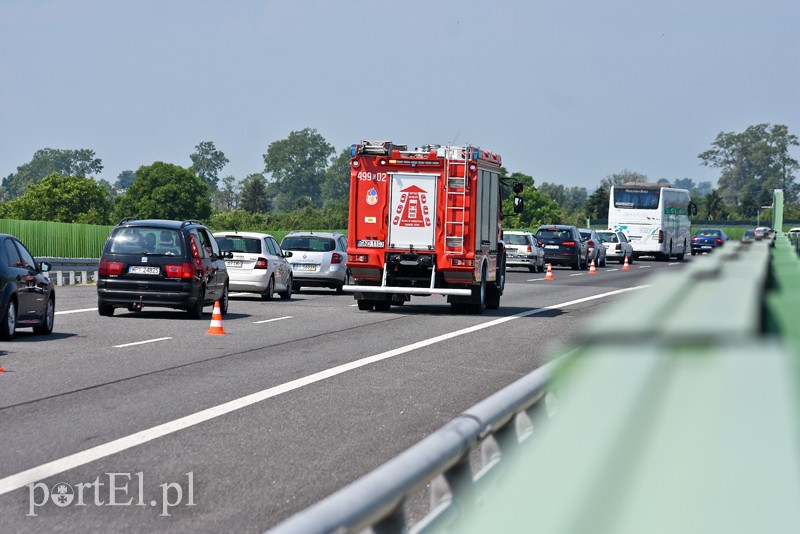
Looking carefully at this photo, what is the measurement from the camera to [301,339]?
17.6 m

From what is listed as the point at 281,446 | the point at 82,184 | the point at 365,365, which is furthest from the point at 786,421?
the point at 82,184

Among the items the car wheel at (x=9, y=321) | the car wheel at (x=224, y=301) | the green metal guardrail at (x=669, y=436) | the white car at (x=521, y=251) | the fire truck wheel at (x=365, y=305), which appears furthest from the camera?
the white car at (x=521, y=251)

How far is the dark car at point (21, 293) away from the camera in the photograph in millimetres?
16344

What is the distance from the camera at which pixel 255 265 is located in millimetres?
27969

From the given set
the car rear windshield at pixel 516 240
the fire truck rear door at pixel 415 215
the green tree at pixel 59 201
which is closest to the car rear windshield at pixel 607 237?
the car rear windshield at pixel 516 240

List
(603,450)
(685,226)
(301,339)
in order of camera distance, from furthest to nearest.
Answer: (685,226), (301,339), (603,450)

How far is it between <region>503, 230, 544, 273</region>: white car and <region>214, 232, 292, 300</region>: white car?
2215cm

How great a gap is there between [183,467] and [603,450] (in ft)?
23.0

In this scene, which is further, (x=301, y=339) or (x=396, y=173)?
Result: (x=396, y=173)

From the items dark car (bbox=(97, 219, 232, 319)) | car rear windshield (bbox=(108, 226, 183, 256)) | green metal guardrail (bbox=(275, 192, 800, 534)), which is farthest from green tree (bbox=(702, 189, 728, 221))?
green metal guardrail (bbox=(275, 192, 800, 534))

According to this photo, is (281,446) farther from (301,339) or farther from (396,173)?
(396,173)

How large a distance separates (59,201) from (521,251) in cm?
9887

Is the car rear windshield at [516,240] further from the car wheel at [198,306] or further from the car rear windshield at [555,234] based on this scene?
the car wheel at [198,306]

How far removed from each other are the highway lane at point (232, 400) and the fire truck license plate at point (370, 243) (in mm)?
2298
